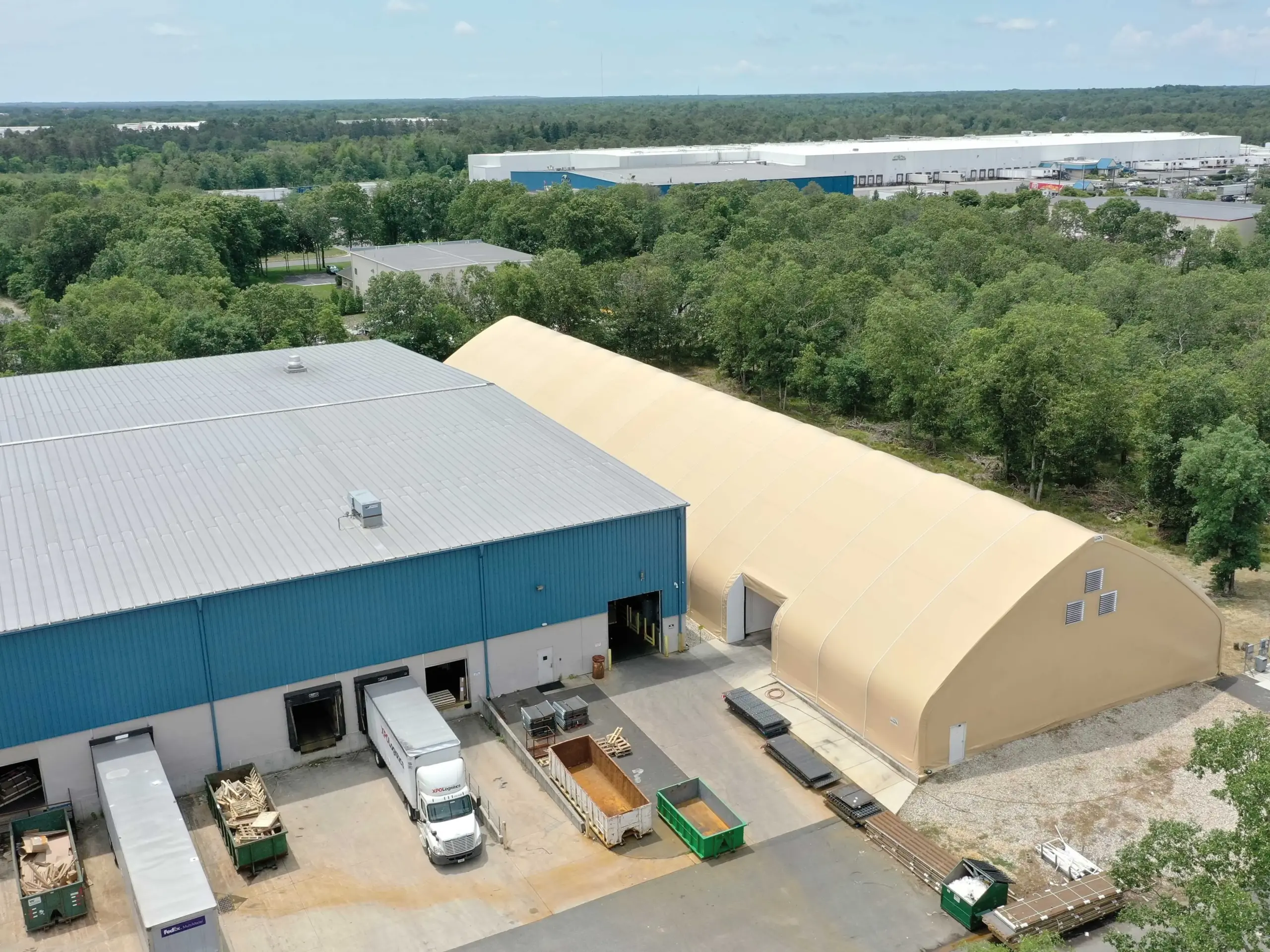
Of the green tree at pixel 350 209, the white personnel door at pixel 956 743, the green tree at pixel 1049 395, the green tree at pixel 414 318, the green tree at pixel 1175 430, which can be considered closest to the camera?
the white personnel door at pixel 956 743

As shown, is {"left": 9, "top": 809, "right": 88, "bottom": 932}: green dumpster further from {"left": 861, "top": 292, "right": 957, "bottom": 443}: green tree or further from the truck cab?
{"left": 861, "top": 292, "right": 957, "bottom": 443}: green tree

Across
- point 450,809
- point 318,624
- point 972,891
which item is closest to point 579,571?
point 318,624

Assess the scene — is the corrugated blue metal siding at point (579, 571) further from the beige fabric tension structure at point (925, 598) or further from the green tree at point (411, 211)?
the green tree at point (411, 211)

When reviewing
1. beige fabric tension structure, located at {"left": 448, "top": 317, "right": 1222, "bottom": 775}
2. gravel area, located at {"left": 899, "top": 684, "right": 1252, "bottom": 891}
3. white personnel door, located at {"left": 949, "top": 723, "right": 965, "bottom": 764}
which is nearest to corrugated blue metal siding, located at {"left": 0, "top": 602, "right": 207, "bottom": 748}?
beige fabric tension structure, located at {"left": 448, "top": 317, "right": 1222, "bottom": 775}

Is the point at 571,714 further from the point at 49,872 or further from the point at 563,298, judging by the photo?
the point at 563,298

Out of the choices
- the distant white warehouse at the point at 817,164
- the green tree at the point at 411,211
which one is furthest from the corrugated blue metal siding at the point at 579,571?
the distant white warehouse at the point at 817,164

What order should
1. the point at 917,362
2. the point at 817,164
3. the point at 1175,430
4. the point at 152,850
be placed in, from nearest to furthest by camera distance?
the point at 152,850
the point at 1175,430
the point at 917,362
the point at 817,164
